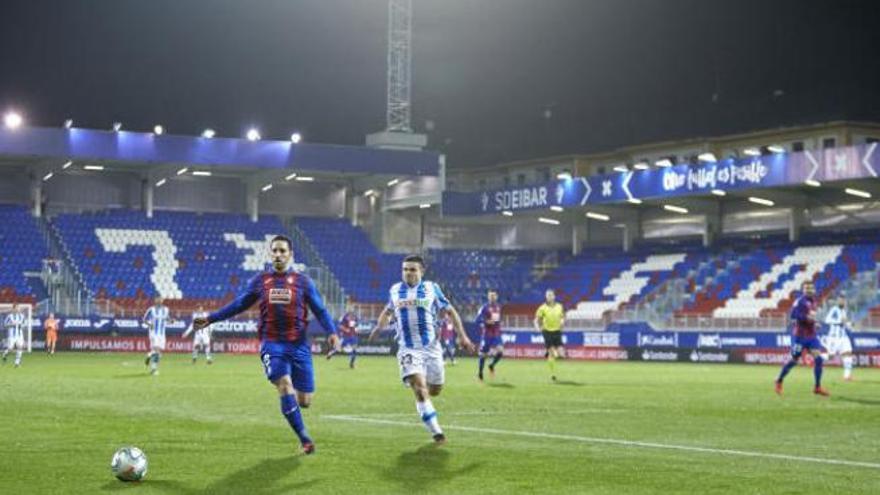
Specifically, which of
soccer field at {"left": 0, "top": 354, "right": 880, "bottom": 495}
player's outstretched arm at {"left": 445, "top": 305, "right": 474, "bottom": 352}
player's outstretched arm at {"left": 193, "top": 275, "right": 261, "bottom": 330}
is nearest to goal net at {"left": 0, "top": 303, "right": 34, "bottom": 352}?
soccer field at {"left": 0, "top": 354, "right": 880, "bottom": 495}

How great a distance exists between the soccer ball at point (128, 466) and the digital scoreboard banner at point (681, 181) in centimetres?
4630

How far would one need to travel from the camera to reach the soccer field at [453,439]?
1384cm

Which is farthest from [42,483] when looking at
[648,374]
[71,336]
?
[71,336]

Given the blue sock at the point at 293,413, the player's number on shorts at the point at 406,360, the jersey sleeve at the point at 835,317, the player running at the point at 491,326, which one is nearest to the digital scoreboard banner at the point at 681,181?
the jersey sleeve at the point at 835,317

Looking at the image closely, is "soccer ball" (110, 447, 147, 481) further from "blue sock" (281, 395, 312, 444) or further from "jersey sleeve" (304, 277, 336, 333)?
"jersey sleeve" (304, 277, 336, 333)

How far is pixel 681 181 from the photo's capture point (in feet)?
208

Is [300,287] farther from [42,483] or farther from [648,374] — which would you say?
[648,374]

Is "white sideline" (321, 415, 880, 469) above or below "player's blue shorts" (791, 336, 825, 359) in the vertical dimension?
below

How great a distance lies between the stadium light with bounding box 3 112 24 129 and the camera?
6444 centimetres

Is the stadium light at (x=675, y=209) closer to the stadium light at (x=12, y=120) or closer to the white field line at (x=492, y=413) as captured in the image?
the stadium light at (x=12, y=120)

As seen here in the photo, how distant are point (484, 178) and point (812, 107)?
71.2 ft

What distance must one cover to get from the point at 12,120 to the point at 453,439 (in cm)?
5113

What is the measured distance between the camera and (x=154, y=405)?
24391mm

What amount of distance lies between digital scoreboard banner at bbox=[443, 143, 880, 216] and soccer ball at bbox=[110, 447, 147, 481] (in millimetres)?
46301
